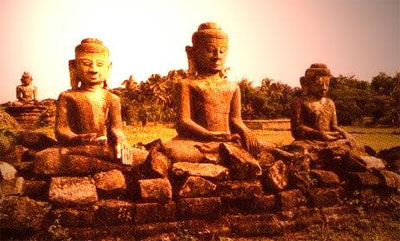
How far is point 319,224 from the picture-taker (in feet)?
18.1

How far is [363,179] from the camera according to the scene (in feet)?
19.9

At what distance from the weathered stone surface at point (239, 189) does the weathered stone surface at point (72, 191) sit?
152cm

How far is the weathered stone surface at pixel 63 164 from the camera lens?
5.24 meters

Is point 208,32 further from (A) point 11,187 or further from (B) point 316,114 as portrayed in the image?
(A) point 11,187

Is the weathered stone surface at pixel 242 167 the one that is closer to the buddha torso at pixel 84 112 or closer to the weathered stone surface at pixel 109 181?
the weathered stone surface at pixel 109 181

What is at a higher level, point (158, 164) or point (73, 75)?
point (73, 75)

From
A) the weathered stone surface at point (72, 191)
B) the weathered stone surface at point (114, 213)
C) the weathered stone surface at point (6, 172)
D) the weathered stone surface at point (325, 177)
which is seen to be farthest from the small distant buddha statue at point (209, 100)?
the weathered stone surface at point (6, 172)

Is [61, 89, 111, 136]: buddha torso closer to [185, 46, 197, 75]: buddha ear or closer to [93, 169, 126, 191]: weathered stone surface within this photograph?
[93, 169, 126, 191]: weathered stone surface

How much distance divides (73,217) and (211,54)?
3.40 m

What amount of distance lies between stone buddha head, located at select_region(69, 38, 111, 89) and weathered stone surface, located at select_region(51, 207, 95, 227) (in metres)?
2.19

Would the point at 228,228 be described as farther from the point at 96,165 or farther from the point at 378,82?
the point at 378,82

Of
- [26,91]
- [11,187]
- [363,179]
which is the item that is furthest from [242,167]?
[26,91]

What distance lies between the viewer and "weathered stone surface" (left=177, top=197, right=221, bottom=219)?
502 cm

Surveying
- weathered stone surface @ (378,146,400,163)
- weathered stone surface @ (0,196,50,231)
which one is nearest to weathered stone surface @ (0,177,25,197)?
weathered stone surface @ (0,196,50,231)
